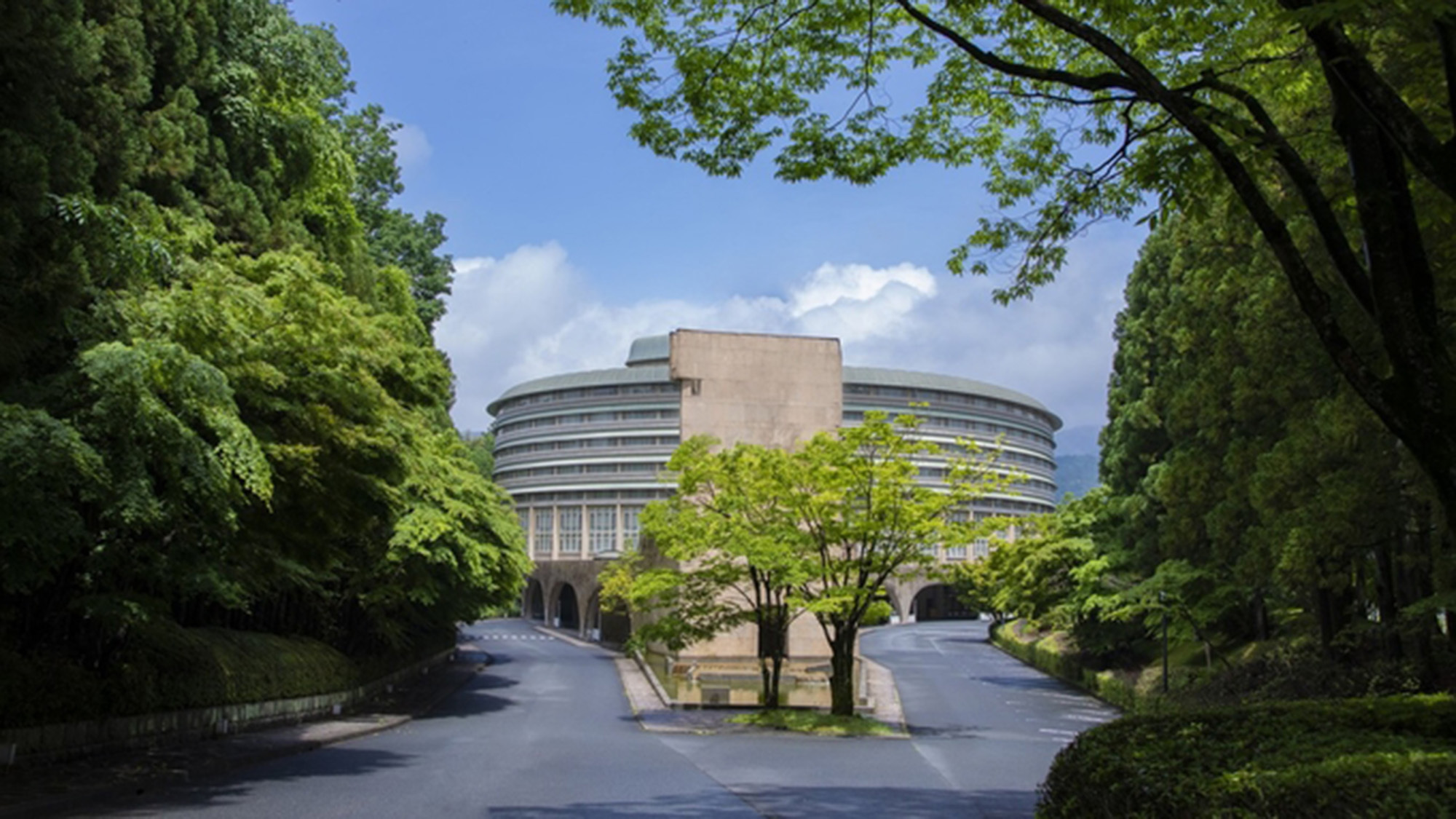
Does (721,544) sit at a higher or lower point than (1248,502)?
lower

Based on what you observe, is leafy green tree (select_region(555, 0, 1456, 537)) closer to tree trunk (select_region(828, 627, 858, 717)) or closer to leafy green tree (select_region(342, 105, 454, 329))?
tree trunk (select_region(828, 627, 858, 717))

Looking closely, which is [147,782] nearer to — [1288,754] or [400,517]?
[1288,754]

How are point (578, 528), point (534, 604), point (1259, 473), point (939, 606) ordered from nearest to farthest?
point (1259, 473) < point (939, 606) < point (578, 528) < point (534, 604)

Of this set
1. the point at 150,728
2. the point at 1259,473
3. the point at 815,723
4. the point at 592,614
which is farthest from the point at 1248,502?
the point at 592,614

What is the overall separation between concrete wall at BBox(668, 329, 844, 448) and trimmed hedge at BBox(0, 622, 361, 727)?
56.0 feet

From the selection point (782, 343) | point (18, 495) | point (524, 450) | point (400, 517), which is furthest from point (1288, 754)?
point (524, 450)

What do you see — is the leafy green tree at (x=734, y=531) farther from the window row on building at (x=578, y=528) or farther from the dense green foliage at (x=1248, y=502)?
the window row on building at (x=578, y=528)

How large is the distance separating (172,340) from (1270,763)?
11291 mm

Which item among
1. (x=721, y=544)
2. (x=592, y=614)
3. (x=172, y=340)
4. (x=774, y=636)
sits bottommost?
(x=592, y=614)

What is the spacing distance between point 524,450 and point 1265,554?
102183 millimetres

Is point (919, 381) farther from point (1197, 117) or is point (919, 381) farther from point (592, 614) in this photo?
point (1197, 117)

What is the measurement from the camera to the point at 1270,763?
6777 millimetres

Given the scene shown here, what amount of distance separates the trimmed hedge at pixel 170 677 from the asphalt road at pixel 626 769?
1.91 m

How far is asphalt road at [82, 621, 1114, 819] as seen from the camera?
484 inches
